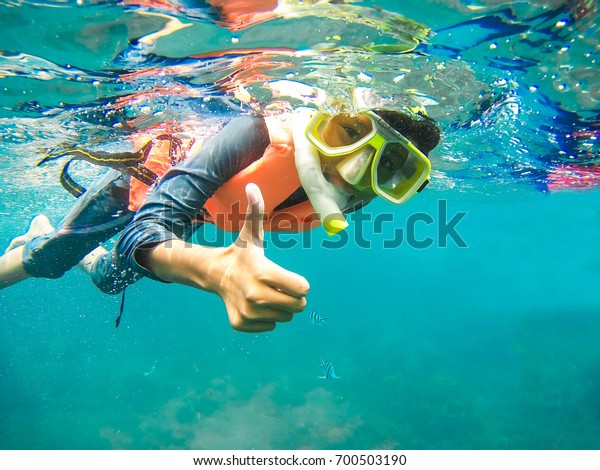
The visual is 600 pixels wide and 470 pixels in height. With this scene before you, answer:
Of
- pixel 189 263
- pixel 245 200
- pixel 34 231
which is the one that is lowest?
pixel 34 231

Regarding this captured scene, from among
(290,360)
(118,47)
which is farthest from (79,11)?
(290,360)

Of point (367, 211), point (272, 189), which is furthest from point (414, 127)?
point (367, 211)

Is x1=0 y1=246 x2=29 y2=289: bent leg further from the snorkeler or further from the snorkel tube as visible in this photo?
the snorkel tube

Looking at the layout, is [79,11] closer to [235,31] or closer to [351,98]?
[235,31]

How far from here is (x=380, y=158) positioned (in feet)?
14.6

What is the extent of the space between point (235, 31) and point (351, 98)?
2824 mm

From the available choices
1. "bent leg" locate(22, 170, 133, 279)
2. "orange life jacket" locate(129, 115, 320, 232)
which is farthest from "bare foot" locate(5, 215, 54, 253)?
"orange life jacket" locate(129, 115, 320, 232)

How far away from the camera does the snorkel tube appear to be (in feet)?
12.5

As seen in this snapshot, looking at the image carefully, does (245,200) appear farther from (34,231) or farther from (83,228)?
(34,231)

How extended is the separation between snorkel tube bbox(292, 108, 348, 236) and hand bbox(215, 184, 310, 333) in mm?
1731

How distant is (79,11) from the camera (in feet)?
15.2

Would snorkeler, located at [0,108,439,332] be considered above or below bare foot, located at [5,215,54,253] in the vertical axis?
above

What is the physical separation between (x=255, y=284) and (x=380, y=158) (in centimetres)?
299

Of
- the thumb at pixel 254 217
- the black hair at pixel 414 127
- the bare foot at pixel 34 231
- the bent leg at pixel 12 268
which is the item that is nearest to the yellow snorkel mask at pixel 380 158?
the black hair at pixel 414 127
